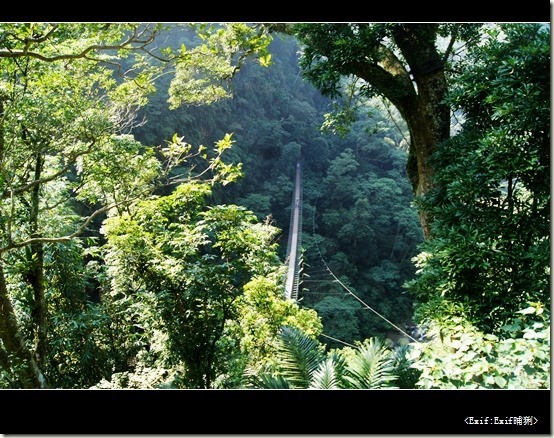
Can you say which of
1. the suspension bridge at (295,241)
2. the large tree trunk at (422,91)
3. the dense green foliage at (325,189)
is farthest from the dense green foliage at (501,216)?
the dense green foliage at (325,189)

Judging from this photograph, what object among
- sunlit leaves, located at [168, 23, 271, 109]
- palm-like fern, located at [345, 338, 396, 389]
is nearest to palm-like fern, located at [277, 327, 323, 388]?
palm-like fern, located at [345, 338, 396, 389]

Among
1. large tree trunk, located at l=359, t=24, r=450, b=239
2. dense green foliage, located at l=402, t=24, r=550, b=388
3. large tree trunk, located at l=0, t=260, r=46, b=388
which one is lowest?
large tree trunk, located at l=0, t=260, r=46, b=388

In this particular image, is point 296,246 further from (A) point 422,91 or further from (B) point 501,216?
(B) point 501,216

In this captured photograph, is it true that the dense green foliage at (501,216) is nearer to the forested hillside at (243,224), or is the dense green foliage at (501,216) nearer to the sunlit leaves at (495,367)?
the forested hillside at (243,224)

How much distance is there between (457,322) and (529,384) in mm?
456

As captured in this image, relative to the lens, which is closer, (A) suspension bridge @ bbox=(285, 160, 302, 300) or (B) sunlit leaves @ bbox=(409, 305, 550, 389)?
(B) sunlit leaves @ bbox=(409, 305, 550, 389)

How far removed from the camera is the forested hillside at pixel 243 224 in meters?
1.56

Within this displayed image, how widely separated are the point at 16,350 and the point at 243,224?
1.46 metres

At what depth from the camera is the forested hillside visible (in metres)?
1.56

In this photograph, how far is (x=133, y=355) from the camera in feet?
10.6

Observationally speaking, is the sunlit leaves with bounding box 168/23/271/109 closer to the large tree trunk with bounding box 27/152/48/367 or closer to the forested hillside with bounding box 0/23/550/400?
the forested hillside with bounding box 0/23/550/400

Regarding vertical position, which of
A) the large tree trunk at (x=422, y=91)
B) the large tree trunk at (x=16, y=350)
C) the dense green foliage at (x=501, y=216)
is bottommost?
the large tree trunk at (x=16, y=350)

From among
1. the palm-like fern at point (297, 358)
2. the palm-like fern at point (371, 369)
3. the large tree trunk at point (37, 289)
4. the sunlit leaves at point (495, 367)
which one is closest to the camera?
the sunlit leaves at point (495, 367)
